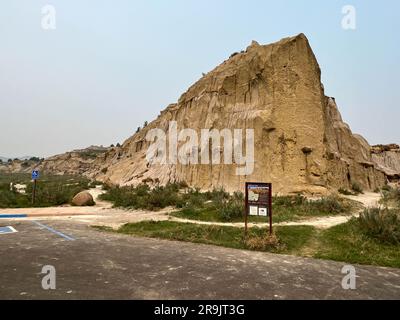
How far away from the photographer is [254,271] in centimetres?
715

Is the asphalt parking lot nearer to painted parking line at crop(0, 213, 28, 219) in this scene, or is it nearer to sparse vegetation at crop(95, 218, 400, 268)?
sparse vegetation at crop(95, 218, 400, 268)

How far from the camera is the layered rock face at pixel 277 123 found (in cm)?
2422

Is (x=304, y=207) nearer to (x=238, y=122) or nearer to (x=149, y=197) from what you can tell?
(x=149, y=197)

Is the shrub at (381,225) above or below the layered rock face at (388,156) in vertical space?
below

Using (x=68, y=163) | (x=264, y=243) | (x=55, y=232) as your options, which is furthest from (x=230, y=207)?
(x=68, y=163)

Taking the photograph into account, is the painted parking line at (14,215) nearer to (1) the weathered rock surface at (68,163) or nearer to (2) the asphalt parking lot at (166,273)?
(2) the asphalt parking lot at (166,273)

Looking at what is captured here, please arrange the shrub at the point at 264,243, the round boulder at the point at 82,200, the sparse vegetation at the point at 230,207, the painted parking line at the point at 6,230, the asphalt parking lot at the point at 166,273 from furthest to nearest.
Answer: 1. the round boulder at the point at 82,200
2. the sparse vegetation at the point at 230,207
3. the painted parking line at the point at 6,230
4. the shrub at the point at 264,243
5. the asphalt parking lot at the point at 166,273

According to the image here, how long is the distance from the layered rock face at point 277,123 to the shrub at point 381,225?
11335 millimetres

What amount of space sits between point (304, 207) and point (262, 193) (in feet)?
22.2

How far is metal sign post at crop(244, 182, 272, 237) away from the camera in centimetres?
1045

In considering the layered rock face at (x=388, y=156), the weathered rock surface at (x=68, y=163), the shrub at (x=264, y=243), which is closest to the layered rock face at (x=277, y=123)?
the layered rock face at (x=388, y=156)

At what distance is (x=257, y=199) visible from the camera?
10.7 metres

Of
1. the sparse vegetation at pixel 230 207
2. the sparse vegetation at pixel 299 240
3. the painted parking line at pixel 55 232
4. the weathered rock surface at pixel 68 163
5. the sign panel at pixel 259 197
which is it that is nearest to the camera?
the sparse vegetation at pixel 299 240
